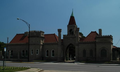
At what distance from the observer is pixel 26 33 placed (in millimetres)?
62000

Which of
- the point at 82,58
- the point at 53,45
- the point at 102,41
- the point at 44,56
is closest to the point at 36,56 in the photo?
the point at 44,56

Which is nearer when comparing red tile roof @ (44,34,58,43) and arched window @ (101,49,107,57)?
arched window @ (101,49,107,57)

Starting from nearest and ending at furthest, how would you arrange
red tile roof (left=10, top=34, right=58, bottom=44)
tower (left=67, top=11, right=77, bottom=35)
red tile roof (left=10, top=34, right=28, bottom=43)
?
1. tower (left=67, top=11, right=77, bottom=35)
2. red tile roof (left=10, top=34, right=58, bottom=44)
3. red tile roof (left=10, top=34, right=28, bottom=43)

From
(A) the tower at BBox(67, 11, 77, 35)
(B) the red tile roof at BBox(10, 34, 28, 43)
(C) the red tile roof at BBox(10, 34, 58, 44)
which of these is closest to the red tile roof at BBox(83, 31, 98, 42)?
(A) the tower at BBox(67, 11, 77, 35)

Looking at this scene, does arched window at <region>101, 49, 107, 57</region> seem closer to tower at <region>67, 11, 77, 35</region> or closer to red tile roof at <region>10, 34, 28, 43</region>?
tower at <region>67, 11, 77, 35</region>

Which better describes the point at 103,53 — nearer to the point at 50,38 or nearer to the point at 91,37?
the point at 91,37

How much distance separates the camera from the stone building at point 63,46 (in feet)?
158

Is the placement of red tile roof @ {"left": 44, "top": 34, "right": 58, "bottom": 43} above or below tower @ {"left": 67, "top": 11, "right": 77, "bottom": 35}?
below

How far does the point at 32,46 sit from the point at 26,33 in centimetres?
871

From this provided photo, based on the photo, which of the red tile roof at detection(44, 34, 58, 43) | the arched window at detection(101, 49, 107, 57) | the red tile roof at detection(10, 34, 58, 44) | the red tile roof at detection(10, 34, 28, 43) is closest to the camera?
the arched window at detection(101, 49, 107, 57)

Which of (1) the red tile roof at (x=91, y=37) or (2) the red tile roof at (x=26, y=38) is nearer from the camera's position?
(1) the red tile roof at (x=91, y=37)

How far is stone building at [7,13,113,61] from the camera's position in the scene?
48.2 m

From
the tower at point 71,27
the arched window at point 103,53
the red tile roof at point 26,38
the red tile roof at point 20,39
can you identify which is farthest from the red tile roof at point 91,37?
the red tile roof at point 20,39

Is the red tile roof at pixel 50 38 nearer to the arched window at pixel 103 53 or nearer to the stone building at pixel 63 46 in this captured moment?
the stone building at pixel 63 46
